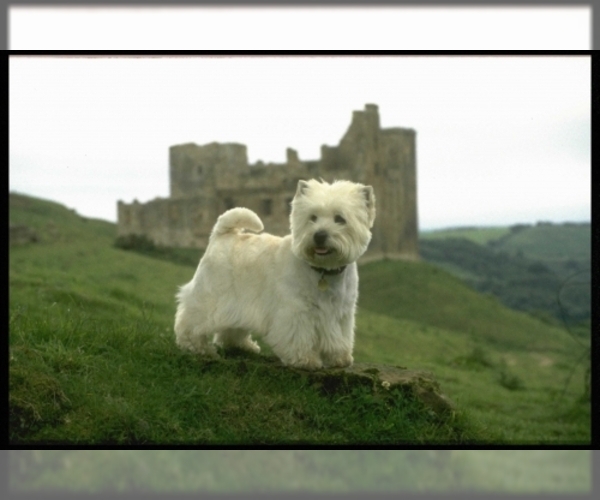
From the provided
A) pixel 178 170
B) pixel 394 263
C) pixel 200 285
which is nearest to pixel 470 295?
pixel 394 263

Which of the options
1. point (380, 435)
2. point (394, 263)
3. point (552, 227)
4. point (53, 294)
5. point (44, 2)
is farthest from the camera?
point (394, 263)

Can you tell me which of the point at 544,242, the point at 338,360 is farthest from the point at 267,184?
A: the point at 338,360

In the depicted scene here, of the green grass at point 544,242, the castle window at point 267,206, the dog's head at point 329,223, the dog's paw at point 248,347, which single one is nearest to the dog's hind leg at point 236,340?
the dog's paw at point 248,347

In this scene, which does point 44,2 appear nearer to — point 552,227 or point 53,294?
point 53,294

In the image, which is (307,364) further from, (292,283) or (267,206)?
(267,206)

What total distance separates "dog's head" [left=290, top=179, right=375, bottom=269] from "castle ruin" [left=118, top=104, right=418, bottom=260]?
3910 centimetres

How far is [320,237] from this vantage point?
19.7ft

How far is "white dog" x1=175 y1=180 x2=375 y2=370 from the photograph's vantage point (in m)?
6.14

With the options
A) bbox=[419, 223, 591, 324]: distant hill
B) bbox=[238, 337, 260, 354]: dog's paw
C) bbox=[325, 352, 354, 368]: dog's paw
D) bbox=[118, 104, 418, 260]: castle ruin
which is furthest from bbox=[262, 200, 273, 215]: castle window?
bbox=[325, 352, 354, 368]: dog's paw

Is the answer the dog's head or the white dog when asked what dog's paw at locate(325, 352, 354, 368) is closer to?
the white dog

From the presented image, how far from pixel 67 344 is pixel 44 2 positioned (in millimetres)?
2594

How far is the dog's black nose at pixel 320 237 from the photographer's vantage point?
6.01 metres

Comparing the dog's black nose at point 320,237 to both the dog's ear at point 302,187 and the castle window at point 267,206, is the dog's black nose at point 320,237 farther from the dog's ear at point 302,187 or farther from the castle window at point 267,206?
the castle window at point 267,206

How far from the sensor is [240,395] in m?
6.56
